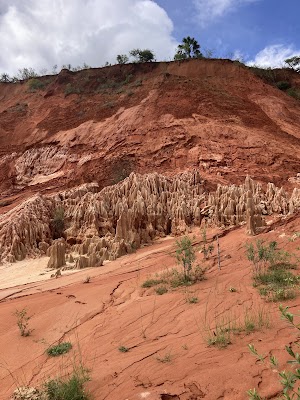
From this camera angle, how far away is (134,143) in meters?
21.6

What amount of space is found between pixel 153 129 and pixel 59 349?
59.7 ft

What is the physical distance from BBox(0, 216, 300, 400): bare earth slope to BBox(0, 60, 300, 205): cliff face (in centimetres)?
925

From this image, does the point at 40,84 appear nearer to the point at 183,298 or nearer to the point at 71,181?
the point at 71,181

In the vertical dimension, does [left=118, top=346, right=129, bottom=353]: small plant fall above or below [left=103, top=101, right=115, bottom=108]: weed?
below

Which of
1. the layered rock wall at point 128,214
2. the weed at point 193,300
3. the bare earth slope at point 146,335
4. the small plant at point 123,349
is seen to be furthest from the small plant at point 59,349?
the layered rock wall at point 128,214

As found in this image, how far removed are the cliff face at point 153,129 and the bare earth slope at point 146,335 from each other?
9249mm

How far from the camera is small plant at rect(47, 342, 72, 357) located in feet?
15.9

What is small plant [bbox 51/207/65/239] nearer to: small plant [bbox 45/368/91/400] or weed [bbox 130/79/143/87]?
small plant [bbox 45/368/91/400]

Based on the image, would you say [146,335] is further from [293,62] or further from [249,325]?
[293,62]

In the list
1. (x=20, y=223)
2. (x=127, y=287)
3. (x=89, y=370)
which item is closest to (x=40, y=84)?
(x=20, y=223)

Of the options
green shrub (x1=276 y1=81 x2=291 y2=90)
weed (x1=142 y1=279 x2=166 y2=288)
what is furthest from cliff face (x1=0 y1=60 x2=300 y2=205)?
weed (x1=142 y1=279 x2=166 y2=288)

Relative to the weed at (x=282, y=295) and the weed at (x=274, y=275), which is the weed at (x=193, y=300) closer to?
the weed at (x=274, y=275)

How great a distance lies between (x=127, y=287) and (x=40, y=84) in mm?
31912

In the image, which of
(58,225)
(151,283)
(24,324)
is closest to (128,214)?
(58,225)
